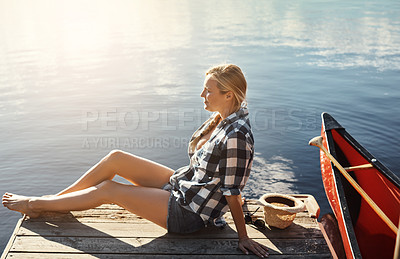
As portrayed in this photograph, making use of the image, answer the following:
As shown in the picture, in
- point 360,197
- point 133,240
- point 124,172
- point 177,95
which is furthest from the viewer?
point 177,95

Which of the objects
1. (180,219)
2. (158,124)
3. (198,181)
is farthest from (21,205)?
(158,124)

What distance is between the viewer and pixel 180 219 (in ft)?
10.8

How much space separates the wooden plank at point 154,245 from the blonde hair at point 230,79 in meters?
1.17

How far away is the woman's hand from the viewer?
3.11 metres

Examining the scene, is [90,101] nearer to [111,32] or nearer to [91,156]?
[91,156]

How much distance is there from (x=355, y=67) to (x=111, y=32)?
1329 cm

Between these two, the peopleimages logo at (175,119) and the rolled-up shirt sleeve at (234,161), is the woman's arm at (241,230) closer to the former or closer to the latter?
the rolled-up shirt sleeve at (234,161)

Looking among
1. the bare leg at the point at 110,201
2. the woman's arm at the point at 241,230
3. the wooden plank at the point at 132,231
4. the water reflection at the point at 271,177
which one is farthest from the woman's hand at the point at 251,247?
the water reflection at the point at 271,177

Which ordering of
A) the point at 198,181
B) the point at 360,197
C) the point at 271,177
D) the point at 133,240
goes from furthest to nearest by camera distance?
the point at 271,177, the point at 360,197, the point at 133,240, the point at 198,181

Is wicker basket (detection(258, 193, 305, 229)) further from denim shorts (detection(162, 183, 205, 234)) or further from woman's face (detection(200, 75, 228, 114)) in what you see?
woman's face (detection(200, 75, 228, 114))

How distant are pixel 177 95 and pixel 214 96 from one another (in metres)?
7.23

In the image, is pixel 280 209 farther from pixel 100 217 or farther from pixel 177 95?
pixel 177 95

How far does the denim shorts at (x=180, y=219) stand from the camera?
3.28 m

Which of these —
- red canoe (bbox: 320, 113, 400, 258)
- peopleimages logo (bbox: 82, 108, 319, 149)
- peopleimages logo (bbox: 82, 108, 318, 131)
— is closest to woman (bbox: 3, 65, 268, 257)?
red canoe (bbox: 320, 113, 400, 258)
